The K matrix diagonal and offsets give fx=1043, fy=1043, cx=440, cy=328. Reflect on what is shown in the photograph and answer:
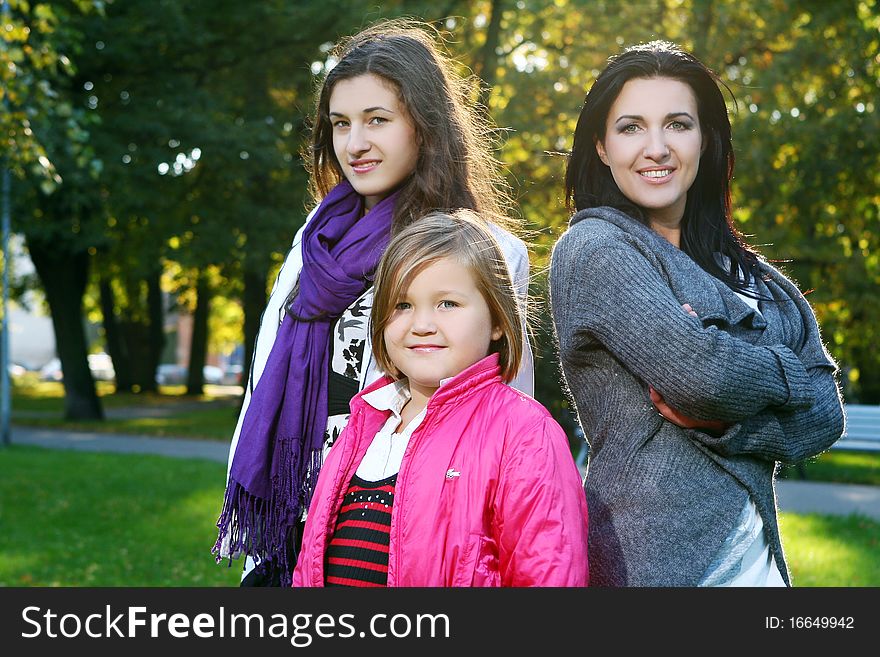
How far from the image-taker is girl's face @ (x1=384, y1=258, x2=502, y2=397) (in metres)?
2.27

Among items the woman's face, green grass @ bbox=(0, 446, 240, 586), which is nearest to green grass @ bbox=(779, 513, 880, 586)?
green grass @ bbox=(0, 446, 240, 586)

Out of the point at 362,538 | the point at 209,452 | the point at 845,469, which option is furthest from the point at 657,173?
the point at 209,452

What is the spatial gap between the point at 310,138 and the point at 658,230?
119 cm

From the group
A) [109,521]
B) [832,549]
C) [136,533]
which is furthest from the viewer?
[109,521]

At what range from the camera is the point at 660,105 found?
2.53 meters

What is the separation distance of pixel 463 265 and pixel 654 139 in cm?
60

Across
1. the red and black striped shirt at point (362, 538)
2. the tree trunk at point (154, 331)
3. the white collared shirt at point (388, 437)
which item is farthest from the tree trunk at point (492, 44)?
the tree trunk at point (154, 331)

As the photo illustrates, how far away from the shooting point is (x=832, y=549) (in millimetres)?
7719

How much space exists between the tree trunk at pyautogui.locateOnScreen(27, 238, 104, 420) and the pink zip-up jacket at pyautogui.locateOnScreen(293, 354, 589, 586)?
65.8ft

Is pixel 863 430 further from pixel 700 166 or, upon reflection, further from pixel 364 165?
pixel 364 165

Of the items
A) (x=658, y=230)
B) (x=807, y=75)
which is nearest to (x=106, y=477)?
→ (x=658, y=230)

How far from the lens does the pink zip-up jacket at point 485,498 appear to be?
6.77 ft
